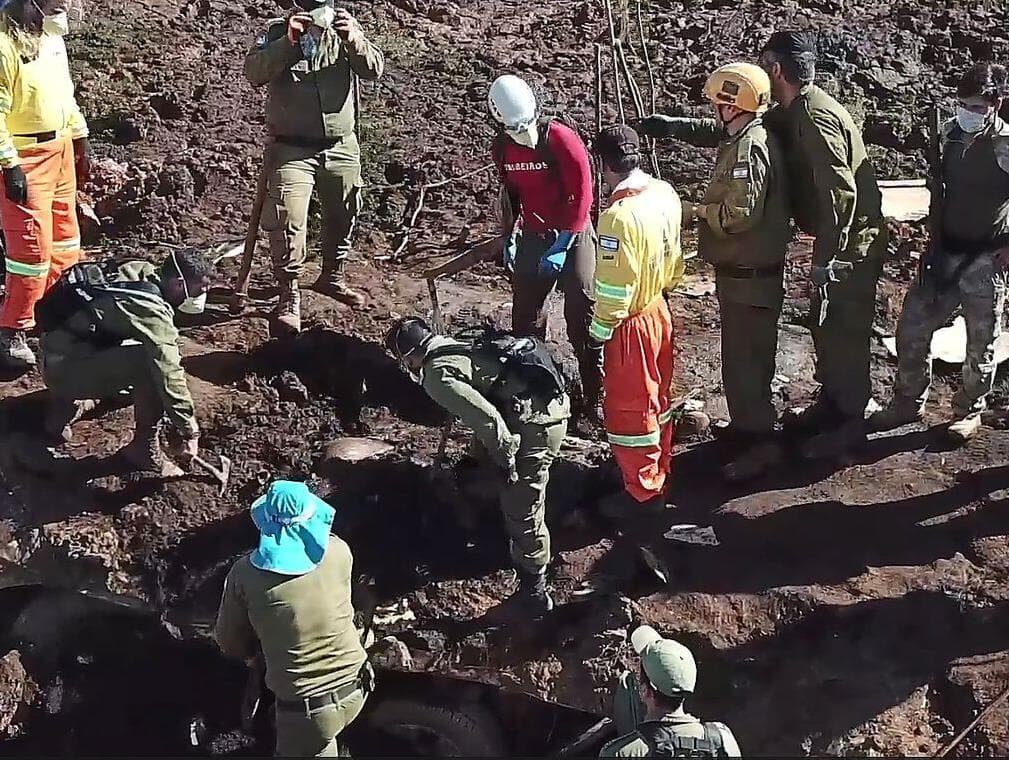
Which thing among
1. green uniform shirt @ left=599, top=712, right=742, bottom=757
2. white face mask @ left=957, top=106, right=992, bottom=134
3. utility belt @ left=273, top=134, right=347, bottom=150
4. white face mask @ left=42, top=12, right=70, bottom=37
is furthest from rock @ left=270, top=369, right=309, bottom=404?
white face mask @ left=957, top=106, right=992, bottom=134

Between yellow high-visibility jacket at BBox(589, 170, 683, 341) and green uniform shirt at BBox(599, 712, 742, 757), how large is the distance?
70.3 inches

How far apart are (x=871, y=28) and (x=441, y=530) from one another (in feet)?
22.7

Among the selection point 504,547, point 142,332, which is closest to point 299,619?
point 504,547

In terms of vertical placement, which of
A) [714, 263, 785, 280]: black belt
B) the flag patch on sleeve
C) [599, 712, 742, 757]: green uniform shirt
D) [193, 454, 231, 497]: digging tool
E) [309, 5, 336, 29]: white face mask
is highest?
[309, 5, 336, 29]: white face mask

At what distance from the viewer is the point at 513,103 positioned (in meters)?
6.07

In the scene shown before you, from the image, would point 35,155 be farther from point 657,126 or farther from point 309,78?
point 657,126

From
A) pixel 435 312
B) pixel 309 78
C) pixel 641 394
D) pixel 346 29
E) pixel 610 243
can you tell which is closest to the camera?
pixel 610 243

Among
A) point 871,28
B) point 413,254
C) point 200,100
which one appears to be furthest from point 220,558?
point 871,28

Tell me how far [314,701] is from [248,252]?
3546mm

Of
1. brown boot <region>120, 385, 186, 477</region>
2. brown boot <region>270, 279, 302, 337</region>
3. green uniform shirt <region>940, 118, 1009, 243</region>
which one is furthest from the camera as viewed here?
brown boot <region>270, 279, 302, 337</region>

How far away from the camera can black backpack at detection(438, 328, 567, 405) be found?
5395 millimetres

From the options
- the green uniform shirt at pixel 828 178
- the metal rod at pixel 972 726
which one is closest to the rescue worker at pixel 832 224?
the green uniform shirt at pixel 828 178

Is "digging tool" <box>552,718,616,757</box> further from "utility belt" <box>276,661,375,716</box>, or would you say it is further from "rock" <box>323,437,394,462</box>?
"rock" <box>323,437,394,462</box>

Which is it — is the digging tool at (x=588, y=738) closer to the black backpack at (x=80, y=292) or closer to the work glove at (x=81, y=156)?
the black backpack at (x=80, y=292)
